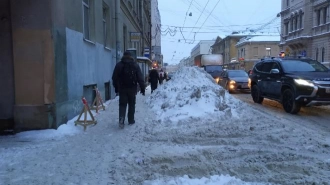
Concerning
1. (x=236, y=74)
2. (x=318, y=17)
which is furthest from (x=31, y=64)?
(x=318, y=17)

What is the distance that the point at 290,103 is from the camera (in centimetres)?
958

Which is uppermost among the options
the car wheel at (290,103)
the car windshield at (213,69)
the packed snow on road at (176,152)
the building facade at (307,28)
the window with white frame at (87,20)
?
the building facade at (307,28)

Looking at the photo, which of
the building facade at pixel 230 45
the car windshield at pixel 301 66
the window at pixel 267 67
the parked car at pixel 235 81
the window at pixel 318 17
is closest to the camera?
the car windshield at pixel 301 66

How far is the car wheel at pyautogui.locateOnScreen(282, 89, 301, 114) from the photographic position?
365 inches

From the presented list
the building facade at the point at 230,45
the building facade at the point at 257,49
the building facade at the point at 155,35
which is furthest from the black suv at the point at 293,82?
the building facade at the point at 230,45

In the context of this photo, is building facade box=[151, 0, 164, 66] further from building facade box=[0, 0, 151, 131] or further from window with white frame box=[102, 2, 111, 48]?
building facade box=[0, 0, 151, 131]

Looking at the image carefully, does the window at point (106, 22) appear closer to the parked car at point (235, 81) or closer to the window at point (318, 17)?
the parked car at point (235, 81)

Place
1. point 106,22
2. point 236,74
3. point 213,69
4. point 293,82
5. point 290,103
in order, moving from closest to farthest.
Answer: point 293,82
point 290,103
point 106,22
point 236,74
point 213,69

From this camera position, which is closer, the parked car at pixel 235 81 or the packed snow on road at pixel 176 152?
the packed snow on road at pixel 176 152

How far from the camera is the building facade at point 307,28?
38781 mm

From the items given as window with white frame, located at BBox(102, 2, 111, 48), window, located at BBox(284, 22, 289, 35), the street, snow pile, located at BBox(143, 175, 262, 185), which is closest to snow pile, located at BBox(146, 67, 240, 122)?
the street

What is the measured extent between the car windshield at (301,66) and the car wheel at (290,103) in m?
0.89

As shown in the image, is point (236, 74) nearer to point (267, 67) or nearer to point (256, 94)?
point (256, 94)

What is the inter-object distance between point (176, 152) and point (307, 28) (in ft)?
146
